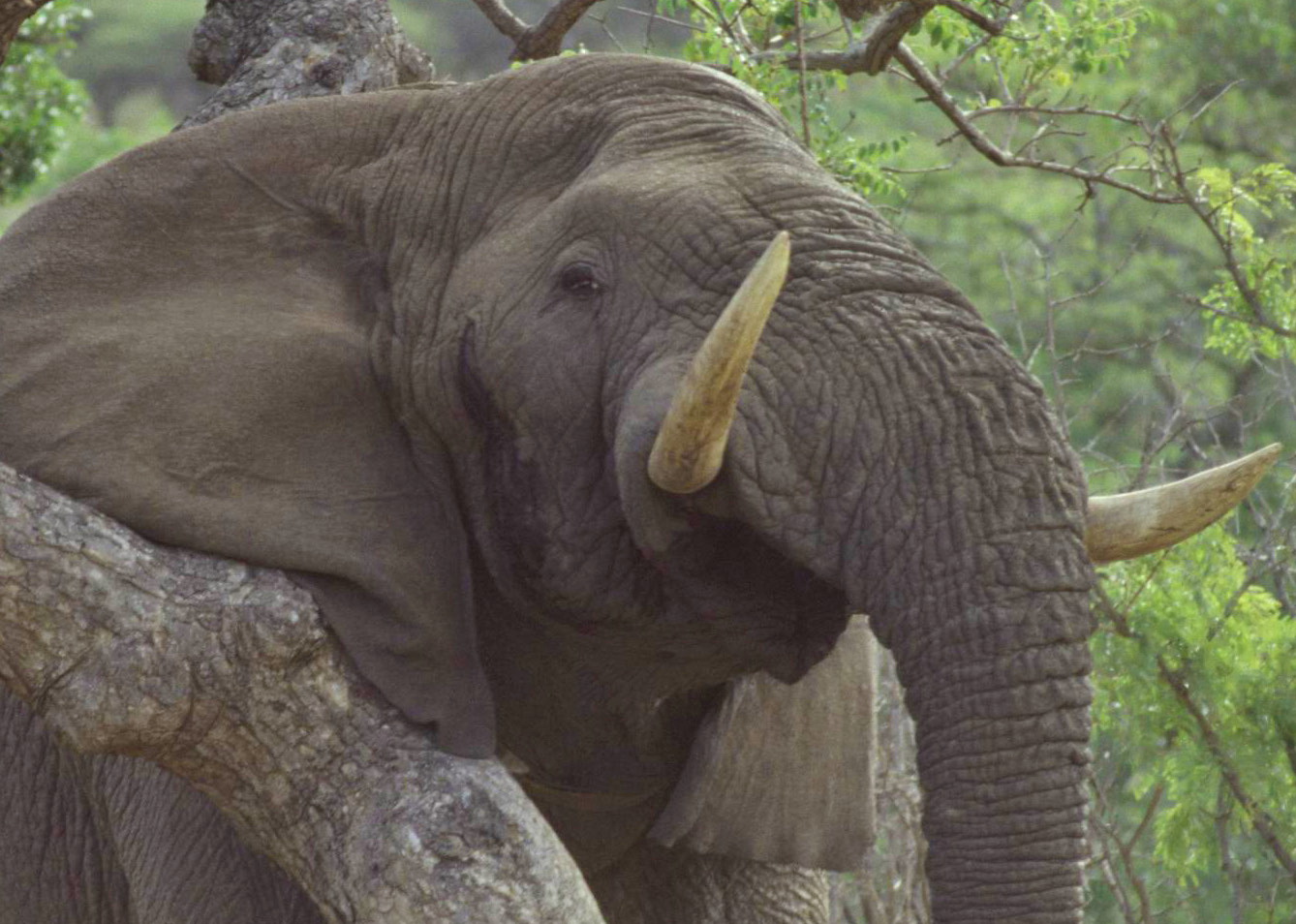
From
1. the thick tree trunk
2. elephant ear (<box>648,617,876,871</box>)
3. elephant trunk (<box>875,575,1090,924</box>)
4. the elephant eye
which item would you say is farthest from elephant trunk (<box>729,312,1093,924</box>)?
elephant ear (<box>648,617,876,871</box>)

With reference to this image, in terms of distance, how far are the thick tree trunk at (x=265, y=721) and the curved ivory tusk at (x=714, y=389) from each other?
46 centimetres

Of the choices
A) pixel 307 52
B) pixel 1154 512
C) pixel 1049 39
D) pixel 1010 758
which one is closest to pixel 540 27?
pixel 307 52

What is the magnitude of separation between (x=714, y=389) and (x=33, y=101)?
266 inches

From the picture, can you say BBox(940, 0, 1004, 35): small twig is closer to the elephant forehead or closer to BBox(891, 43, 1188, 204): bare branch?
BBox(891, 43, 1188, 204): bare branch

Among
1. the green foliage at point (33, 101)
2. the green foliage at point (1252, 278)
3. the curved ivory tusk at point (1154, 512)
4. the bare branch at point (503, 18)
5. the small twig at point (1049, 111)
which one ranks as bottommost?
the green foliage at point (33, 101)

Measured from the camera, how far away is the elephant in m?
2.67

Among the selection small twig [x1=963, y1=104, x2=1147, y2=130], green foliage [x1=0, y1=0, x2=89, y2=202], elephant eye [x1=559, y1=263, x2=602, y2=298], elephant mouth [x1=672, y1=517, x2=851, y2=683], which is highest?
elephant eye [x1=559, y1=263, x2=602, y2=298]

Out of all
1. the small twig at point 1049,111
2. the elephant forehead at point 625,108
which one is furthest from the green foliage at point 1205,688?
the elephant forehead at point 625,108

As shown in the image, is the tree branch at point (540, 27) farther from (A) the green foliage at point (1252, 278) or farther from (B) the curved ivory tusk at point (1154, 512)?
(B) the curved ivory tusk at point (1154, 512)

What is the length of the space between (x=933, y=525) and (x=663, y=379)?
364 mm

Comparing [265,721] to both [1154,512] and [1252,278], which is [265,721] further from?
[1252,278]

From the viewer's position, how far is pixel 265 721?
2.82m

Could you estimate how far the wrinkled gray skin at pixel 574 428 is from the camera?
8.77 feet

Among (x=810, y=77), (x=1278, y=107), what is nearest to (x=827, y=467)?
(x=810, y=77)
